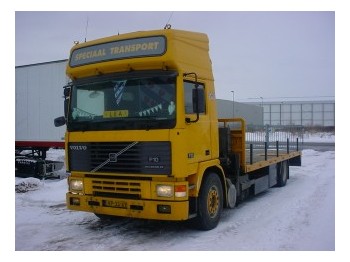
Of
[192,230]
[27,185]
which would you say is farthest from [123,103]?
[27,185]

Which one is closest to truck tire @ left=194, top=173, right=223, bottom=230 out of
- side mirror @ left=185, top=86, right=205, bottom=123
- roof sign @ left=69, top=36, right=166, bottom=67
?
side mirror @ left=185, top=86, right=205, bottom=123

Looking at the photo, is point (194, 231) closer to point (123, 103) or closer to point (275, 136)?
point (123, 103)

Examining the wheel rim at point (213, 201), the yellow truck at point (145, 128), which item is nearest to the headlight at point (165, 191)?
the yellow truck at point (145, 128)

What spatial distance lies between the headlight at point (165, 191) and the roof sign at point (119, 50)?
195cm

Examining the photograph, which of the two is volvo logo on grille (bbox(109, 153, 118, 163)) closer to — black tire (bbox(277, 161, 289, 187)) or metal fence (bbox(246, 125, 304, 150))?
Answer: metal fence (bbox(246, 125, 304, 150))

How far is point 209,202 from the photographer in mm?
6156

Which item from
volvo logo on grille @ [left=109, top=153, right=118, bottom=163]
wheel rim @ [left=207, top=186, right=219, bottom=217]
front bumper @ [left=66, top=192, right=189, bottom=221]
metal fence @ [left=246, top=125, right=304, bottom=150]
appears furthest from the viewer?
metal fence @ [left=246, top=125, right=304, bottom=150]

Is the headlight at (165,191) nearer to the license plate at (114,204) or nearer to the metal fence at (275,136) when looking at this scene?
the license plate at (114,204)

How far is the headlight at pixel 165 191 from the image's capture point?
543cm

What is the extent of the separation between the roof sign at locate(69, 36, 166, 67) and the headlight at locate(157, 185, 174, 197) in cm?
195

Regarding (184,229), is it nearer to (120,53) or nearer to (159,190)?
(159,190)

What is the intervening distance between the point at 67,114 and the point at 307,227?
4.39 meters

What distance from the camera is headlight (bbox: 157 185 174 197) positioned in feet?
17.8

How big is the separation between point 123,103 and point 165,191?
147 centimetres
